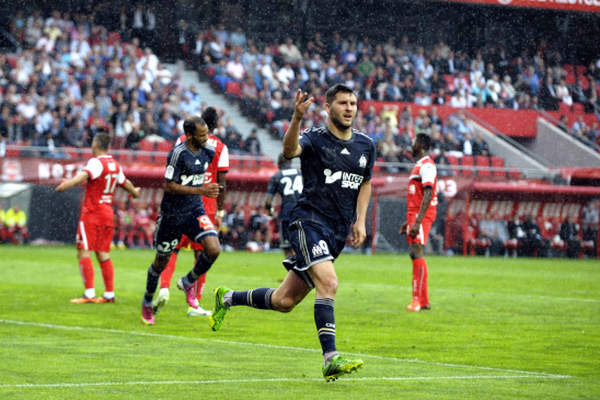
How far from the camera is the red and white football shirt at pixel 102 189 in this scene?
1206 centimetres

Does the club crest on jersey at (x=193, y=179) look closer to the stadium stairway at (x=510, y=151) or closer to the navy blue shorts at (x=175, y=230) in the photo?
the navy blue shorts at (x=175, y=230)

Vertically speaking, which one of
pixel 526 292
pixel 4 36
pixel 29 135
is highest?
pixel 4 36

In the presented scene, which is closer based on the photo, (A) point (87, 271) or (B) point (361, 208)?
(B) point (361, 208)

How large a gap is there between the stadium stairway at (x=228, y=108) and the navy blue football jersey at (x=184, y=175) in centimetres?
2064

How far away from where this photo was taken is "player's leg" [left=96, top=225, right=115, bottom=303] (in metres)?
12.0

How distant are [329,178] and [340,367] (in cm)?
155

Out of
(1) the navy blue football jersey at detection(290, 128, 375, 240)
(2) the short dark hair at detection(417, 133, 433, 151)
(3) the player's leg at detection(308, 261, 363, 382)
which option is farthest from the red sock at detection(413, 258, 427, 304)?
(3) the player's leg at detection(308, 261, 363, 382)

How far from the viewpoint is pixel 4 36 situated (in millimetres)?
31031

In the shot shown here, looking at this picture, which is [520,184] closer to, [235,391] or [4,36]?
[4,36]

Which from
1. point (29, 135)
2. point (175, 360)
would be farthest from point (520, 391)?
point (29, 135)

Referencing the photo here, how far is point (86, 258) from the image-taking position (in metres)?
12.1

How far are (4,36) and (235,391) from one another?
89.8ft

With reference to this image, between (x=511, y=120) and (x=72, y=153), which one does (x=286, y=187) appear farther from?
(x=511, y=120)

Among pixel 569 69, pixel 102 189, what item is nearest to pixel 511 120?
pixel 569 69
